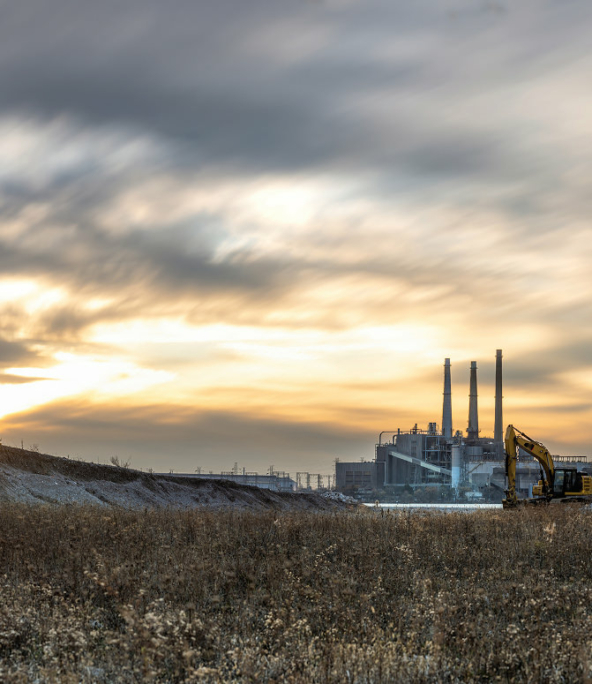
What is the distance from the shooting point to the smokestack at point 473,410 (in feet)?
346

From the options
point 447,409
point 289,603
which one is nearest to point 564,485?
point 289,603

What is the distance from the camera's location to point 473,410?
105688mm

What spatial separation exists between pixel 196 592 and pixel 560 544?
7435mm

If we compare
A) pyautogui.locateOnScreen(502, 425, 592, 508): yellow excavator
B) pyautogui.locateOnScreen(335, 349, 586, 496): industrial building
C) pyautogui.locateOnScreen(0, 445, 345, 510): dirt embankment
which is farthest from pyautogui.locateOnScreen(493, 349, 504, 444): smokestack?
pyautogui.locateOnScreen(502, 425, 592, 508): yellow excavator

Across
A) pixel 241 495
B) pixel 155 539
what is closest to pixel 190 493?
pixel 241 495

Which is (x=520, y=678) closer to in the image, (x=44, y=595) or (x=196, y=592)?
(x=196, y=592)

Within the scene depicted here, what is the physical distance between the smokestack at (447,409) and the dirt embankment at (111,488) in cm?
5988

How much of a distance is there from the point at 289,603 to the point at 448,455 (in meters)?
103

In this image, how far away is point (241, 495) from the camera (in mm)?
43688

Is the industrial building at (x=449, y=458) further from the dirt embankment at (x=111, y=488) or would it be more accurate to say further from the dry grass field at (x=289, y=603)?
the dry grass field at (x=289, y=603)

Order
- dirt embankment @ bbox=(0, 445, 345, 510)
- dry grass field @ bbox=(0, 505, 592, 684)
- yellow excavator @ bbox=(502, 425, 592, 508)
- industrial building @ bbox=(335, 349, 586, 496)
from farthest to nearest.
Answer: industrial building @ bbox=(335, 349, 586, 496)
yellow excavator @ bbox=(502, 425, 592, 508)
dirt embankment @ bbox=(0, 445, 345, 510)
dry grass field @ bbox=(0, 505, 592, 684)

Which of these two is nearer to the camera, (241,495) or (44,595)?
(44,595)

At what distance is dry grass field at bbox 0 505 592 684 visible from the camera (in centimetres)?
636

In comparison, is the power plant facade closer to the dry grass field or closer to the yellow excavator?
the yellow excavator
